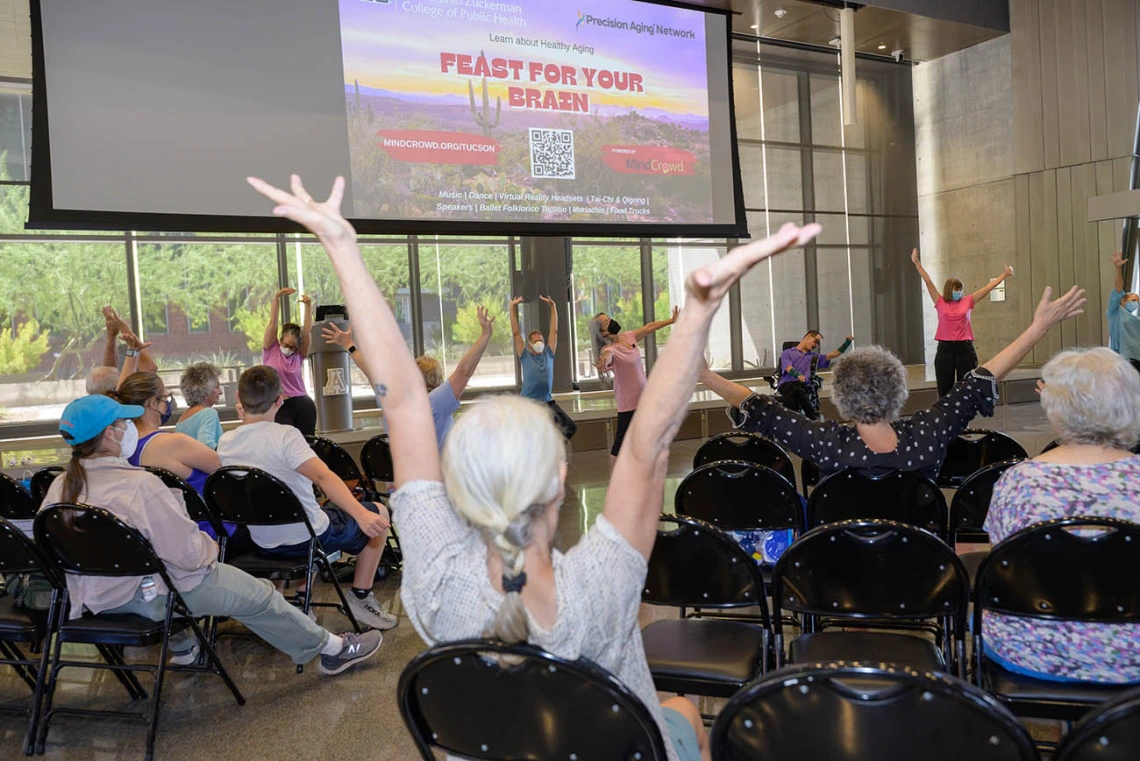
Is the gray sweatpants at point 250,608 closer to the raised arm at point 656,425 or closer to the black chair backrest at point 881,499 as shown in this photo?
the black chair backrest at point 881,499

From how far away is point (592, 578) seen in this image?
1.42 meters

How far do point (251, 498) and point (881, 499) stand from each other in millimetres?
2379

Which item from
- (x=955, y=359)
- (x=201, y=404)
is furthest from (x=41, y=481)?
(x=955, y=359)

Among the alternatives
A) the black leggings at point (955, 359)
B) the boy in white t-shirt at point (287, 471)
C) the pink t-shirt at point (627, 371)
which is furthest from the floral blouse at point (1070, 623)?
the black leggings at point (955, 359)

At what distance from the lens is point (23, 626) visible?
3064 mm

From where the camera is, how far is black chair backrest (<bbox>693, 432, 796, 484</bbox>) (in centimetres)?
452

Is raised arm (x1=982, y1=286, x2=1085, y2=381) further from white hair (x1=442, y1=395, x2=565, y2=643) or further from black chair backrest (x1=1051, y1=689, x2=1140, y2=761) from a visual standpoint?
white hair (x1=442, y1=395, x2=565, y2=643)

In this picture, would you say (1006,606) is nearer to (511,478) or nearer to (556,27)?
(511,478)

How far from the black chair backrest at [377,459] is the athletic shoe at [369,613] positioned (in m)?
1.02

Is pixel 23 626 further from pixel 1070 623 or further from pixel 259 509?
pixel 1070 623

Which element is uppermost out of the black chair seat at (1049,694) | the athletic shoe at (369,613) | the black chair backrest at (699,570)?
the black chair backrest at (699,570)

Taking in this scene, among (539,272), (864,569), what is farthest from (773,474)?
(539,272)

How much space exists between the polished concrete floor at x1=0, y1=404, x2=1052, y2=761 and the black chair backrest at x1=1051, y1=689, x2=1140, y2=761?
80.5 inches

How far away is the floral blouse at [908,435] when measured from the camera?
10.5 ft
